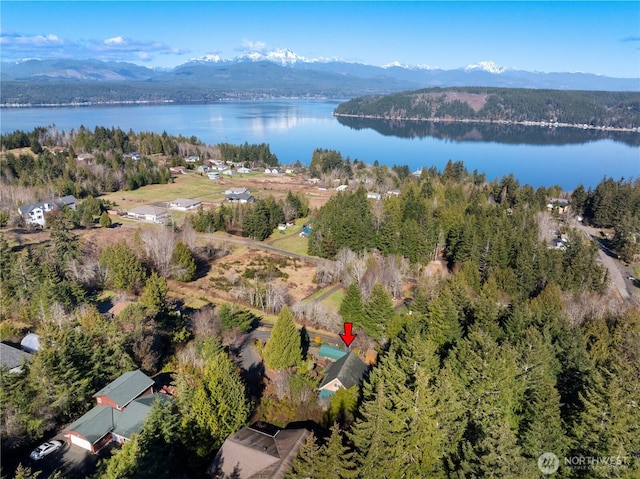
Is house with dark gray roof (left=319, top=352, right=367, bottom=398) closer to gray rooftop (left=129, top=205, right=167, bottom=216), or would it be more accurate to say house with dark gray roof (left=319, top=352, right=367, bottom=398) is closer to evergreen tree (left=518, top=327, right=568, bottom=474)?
evergreen tree (left=518, top=327, right=568, bottom=474)

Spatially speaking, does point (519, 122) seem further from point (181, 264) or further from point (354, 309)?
point (354, 309)

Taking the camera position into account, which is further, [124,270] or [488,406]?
[124,270]

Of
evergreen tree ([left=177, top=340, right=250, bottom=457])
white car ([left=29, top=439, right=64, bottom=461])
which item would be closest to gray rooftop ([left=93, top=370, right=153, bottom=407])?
white car ([left=29, top=439, right=64, bottom=461])

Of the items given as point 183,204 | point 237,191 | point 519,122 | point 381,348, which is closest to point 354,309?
point 381,348

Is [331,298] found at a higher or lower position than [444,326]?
lower

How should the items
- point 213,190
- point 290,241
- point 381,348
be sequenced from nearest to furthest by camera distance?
point 381,348
point 290,241
point 213,190

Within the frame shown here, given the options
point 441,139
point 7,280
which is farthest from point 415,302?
point 441,139

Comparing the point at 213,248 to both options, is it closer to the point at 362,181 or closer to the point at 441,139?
the point at 362,181
